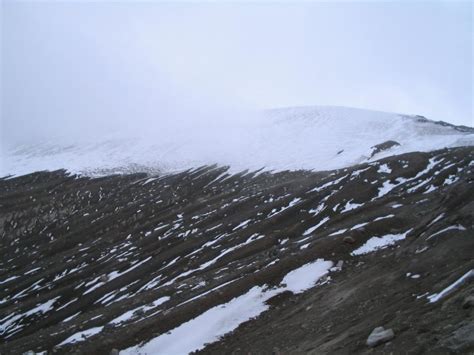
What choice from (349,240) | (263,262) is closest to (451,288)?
(349,240)

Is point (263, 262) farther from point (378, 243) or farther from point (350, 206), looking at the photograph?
point (350, 206)

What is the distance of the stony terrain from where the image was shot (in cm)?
1758

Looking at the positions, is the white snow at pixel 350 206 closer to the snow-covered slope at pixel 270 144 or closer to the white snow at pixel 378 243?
the white snow at pixel 378 243

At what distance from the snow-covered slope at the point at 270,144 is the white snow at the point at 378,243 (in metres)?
51.7

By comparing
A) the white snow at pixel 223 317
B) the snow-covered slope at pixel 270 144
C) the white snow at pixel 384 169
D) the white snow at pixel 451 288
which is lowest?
the white snow at pixel 223 317

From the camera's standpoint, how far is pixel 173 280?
44344mm

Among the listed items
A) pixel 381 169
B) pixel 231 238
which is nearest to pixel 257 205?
pixel 231 238

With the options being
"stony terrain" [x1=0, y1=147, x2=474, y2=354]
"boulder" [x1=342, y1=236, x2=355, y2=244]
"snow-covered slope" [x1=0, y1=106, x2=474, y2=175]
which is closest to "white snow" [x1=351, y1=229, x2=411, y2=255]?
"stony terrain" [x1=0, y1=147, x2=474, y2=354]

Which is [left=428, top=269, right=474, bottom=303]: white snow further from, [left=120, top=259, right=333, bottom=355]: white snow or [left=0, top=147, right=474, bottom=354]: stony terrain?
[left=120, top=259, right=333, bottom=355]: white snow

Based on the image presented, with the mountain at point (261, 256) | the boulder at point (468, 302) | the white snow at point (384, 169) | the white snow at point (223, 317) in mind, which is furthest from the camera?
the white snow at point (384, 169)

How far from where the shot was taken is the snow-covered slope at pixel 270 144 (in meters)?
95.9

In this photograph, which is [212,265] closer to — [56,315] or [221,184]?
[56,315]

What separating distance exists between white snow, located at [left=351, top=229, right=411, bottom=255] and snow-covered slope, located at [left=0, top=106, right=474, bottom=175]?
2036 inches

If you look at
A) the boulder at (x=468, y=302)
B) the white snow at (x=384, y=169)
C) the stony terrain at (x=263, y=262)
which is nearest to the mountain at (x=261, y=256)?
the boulder at (x=468, y=302)
